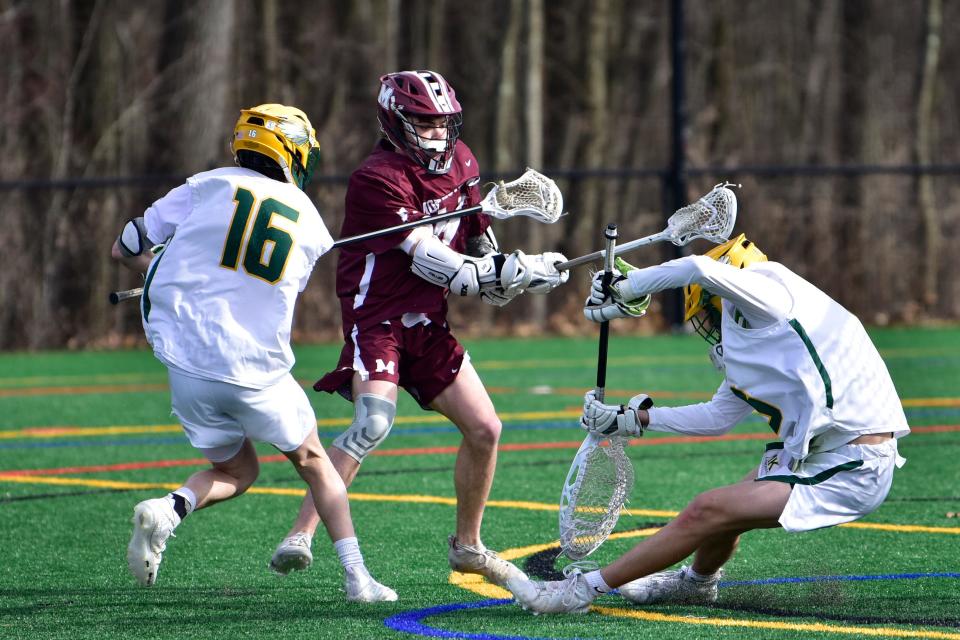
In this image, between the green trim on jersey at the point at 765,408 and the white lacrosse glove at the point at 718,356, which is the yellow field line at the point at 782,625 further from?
the white lacrosse glove at the point at 718,356

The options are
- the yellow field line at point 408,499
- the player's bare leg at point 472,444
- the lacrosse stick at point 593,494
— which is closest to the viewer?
the lacrosse stick at point 593,494

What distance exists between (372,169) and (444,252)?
0.56m

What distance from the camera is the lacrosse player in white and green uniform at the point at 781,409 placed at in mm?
5203

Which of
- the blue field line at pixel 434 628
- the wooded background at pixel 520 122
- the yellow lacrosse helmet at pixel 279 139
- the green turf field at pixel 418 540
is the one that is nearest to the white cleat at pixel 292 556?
the green turf field at pixel 418 540

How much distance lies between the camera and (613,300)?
5.50 m

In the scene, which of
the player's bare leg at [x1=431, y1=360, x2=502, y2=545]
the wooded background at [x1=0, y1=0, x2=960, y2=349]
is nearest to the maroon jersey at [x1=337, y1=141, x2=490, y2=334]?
the player's bare leg at [x1=431, y1=360, x2=502, y2=545]

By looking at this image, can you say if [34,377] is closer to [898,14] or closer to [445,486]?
[445,486]

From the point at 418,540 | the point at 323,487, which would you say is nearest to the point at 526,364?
the point at 418,540

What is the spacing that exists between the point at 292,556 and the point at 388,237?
1400mm

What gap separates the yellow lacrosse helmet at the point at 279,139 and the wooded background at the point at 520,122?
553 inches

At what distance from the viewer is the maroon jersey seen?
6.41m

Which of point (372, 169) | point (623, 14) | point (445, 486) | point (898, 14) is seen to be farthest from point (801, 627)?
point (898, 14)

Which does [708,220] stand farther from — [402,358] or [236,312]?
[236,312]

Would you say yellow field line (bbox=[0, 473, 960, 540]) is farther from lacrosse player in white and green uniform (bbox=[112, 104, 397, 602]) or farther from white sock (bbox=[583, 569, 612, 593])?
lacrosse player in white and green uniform (bbox=[112, 104, 397, 602])
